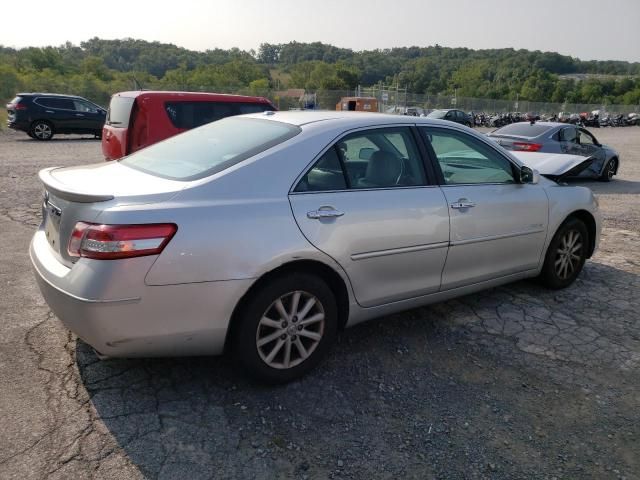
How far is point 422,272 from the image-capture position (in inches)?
140

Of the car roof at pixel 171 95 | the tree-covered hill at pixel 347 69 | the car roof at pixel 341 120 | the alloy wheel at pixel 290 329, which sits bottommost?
the tree-covered hill at pixel 347 69

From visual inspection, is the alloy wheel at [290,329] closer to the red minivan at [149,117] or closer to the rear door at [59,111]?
the red minivan at [149,117]

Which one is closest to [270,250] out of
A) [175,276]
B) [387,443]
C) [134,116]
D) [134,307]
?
[175,276]

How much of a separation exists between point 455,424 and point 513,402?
0.46 metres

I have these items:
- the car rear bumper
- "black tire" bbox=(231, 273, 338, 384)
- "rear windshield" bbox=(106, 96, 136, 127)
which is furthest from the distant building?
the car rear bumper

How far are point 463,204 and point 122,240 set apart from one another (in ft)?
7.72

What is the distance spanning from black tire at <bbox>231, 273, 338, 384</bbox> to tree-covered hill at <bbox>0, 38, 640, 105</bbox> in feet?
211

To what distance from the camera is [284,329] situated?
9.78ft

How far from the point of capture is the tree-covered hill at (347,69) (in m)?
73.4

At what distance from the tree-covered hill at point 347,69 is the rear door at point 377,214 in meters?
63.5

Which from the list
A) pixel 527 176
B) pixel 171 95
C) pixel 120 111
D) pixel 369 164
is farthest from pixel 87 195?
pixel 120 111

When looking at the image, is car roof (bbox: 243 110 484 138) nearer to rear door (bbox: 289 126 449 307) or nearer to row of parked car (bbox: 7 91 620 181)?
rear door (bbox: 289 126 449 307)

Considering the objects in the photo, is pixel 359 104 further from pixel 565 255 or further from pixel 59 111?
pixel 565 255

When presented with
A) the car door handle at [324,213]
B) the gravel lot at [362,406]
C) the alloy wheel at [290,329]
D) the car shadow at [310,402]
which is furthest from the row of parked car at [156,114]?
the alloy wheel at [290,329]
